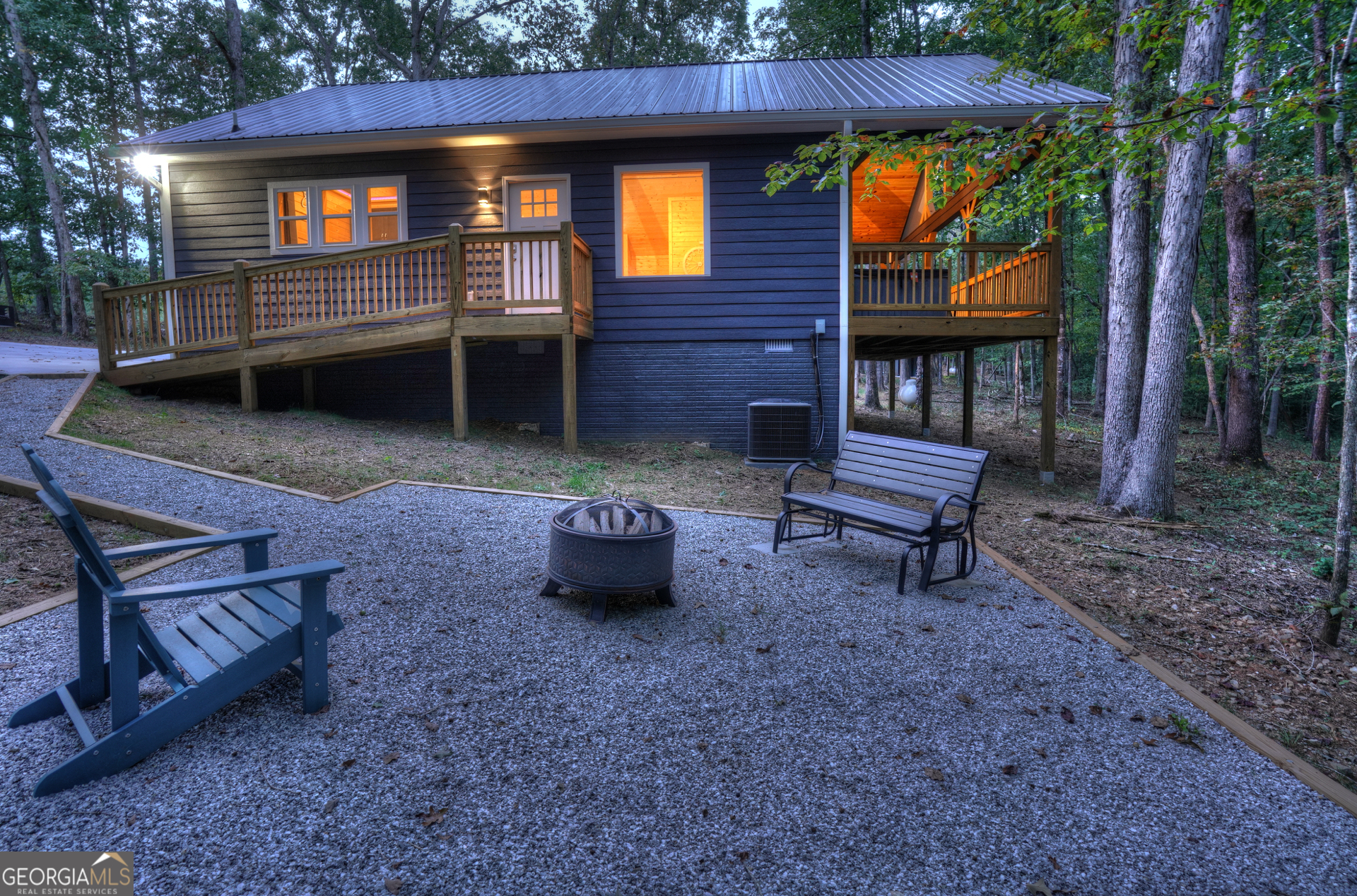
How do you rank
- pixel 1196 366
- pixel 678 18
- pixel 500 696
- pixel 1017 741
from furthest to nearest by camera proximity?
pixel 1196 366, pixel 678 18, pixel 500 696, pixel 1017 741

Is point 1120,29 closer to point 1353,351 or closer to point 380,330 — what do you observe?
point 1353,351

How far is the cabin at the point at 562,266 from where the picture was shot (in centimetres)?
804

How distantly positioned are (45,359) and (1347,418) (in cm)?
1588

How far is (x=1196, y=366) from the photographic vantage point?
2211 centimetres

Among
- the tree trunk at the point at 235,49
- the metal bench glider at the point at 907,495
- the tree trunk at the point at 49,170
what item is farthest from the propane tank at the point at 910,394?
the tree trunk at the point at 49,170

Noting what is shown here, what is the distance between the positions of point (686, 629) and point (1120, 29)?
416 centimetres

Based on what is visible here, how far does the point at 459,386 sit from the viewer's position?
7988mm

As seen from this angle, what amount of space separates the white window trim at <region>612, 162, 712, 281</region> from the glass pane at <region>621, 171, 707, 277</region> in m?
0.07

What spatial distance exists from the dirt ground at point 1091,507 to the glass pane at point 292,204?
3.27 metres

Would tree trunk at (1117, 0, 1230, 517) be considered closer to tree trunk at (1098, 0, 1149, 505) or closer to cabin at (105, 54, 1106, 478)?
tree trunk at (1098, 0, 1149, 505)

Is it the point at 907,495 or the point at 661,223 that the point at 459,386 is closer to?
the point at 661,223

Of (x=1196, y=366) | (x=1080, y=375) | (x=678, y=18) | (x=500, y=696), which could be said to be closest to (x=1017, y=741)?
(x=500, y=696)

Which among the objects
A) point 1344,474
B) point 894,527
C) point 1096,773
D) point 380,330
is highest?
point 380,330

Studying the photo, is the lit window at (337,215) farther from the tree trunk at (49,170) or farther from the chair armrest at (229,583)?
the tree trunk at (49,170)
